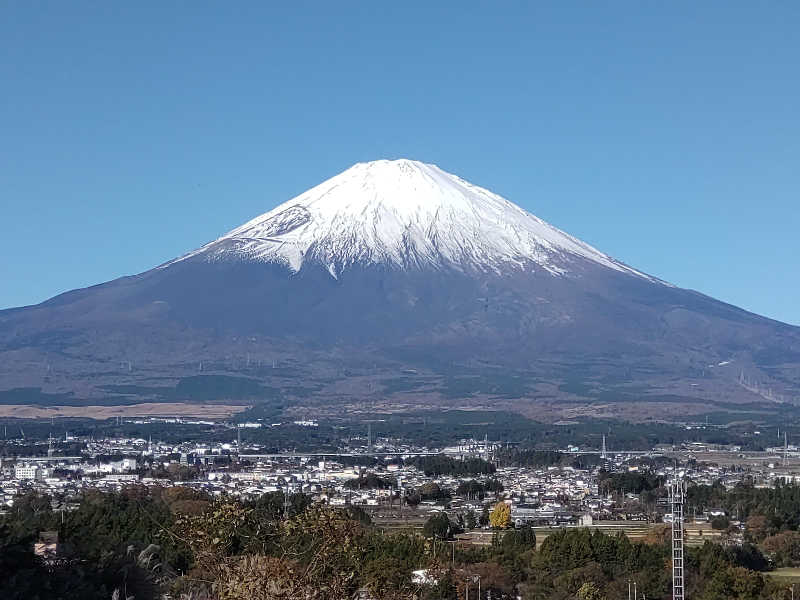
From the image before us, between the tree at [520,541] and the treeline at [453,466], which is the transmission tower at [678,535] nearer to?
the tree at [520,541]

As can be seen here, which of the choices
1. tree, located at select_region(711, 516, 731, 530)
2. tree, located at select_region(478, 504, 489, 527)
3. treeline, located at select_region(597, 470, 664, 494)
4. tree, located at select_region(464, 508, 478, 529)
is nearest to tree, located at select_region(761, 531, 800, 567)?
tree, located at select_region(711, 516, 731, 530)

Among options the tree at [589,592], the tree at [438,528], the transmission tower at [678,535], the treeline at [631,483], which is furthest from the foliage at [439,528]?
the transmission tower at [678,535]

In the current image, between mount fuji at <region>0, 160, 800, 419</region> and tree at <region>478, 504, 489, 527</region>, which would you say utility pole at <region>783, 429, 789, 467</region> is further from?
tree at <region>478, 504, 489, 527</region>

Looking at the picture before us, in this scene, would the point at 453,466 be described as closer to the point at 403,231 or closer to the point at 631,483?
the point at 631,483

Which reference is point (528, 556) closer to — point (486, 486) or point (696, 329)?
point (486, 486)

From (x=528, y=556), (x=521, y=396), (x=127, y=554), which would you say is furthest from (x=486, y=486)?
(x=521, y=396)

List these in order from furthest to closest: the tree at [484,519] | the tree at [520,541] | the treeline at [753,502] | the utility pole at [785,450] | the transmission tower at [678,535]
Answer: the utility pole at [785,450], the tree at [484,519], the treeline at [753,502], the tree at [520,541], the transmission tower at [678,535]
